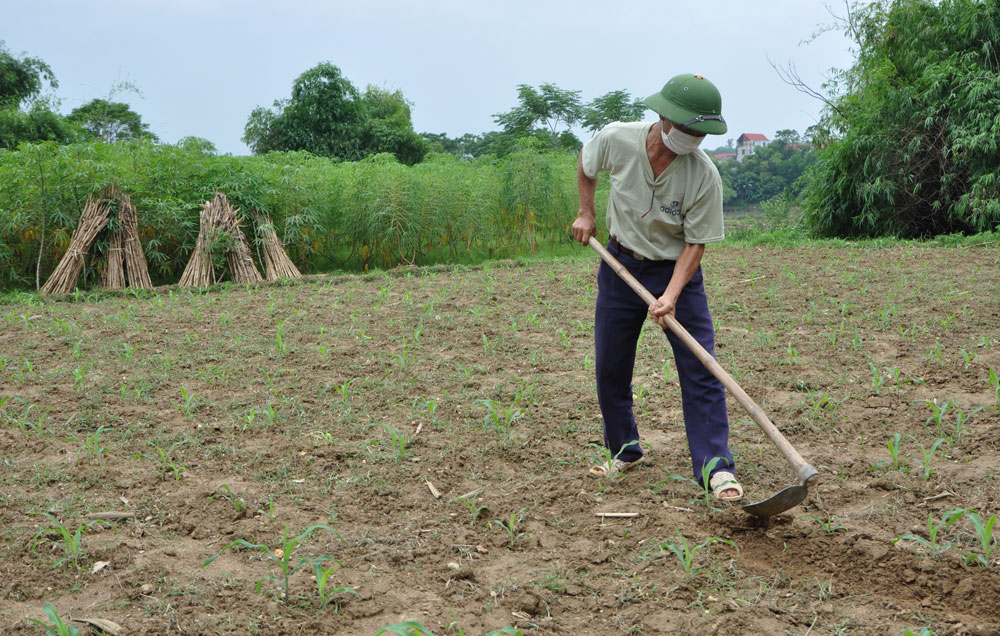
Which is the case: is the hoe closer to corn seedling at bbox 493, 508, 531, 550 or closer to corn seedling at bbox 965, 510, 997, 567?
corn seedling at bbox 965, 510, 997, 567

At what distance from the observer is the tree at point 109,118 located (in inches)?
918

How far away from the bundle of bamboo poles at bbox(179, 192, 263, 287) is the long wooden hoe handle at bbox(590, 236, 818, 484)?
6587mm

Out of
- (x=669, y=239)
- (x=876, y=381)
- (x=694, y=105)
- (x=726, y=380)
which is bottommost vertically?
(x=876, y=381)

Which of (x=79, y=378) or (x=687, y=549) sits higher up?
(x=79, y=378)

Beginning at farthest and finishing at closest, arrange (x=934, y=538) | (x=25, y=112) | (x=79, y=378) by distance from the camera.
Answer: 1. (x=25, y=112)
2. (x=79, y=378)
3. (x=934, y=538)

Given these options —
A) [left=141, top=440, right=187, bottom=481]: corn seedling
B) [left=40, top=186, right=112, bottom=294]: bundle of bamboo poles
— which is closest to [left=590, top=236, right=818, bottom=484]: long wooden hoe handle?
[left=141, top=440, right=187, bottom=481]: corn seedling

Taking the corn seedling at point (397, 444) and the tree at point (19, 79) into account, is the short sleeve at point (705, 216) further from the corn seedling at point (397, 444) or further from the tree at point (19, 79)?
the tree at point (19, 79)

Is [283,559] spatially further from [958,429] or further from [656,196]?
[958,429]

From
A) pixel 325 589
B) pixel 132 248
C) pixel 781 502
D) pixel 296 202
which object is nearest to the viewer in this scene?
pixel 325 589

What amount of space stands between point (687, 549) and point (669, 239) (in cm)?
113

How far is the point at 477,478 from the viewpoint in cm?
328

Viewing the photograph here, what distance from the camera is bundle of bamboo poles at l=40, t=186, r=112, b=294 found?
8.23m

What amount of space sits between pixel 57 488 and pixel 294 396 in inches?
54.0

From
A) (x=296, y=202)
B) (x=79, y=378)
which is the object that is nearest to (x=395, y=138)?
(x=296, y=202)
